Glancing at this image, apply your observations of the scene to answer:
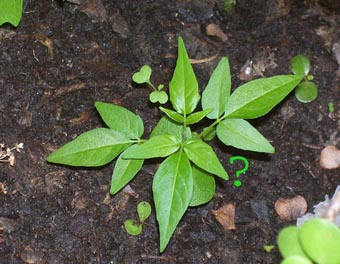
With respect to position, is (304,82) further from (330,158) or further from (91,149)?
(91,149)

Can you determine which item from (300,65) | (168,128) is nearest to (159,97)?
(168,128)

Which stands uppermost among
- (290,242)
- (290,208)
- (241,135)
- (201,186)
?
(290,242)

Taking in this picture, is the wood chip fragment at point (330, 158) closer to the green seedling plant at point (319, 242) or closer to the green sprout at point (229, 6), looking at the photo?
the green sprout at point (229, 6)

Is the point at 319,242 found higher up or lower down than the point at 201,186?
higher up

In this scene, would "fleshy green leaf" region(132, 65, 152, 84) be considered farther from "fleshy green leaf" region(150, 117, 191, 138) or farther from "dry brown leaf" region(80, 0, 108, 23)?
"dry brown leaf" region(80, 0, 108, 23)

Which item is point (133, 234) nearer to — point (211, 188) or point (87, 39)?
point (211, 188)

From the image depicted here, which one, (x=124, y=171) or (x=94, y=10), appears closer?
(x=124, y=171)

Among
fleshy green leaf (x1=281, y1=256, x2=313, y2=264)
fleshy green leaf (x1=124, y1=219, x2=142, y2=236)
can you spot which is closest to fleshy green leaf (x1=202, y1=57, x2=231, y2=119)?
fleshy green leaf (x1=124, y1=219, x2=142, y2=236)
